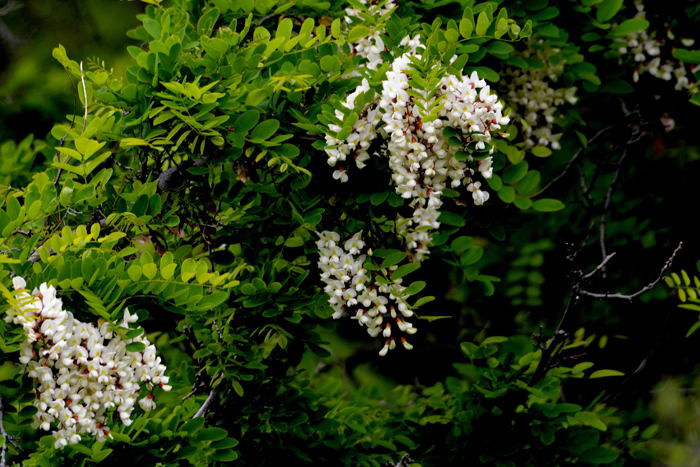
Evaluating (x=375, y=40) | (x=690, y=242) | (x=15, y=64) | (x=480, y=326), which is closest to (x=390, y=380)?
(x=480, y=326)

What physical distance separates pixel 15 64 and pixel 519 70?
13.9ft

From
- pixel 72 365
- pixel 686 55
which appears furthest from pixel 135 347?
pixel 686 55

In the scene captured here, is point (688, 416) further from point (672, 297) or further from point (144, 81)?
point (144, 81)

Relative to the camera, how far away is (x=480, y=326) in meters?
3.41

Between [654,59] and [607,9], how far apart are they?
37 centimetres

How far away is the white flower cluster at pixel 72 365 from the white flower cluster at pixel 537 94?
1.50 metres

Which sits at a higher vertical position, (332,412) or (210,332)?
(210,332)

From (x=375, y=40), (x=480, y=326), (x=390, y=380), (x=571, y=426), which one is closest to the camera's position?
(x=375, y=40)

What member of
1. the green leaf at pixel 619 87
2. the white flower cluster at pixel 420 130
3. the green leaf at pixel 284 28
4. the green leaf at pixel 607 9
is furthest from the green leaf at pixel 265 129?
the green leaf at pixel 619 87

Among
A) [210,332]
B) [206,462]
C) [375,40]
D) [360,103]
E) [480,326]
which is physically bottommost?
[480,326]

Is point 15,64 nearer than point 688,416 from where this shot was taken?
No

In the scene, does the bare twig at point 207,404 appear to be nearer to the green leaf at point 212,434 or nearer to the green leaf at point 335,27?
the green leaf at point 212,434

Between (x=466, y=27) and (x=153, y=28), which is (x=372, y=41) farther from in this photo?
(x=153, y=28)

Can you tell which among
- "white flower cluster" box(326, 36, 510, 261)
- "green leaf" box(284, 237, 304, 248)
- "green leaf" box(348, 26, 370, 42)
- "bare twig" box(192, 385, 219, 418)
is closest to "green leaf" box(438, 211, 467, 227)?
"white flower cluster" box(326, 36, 510, 261)
